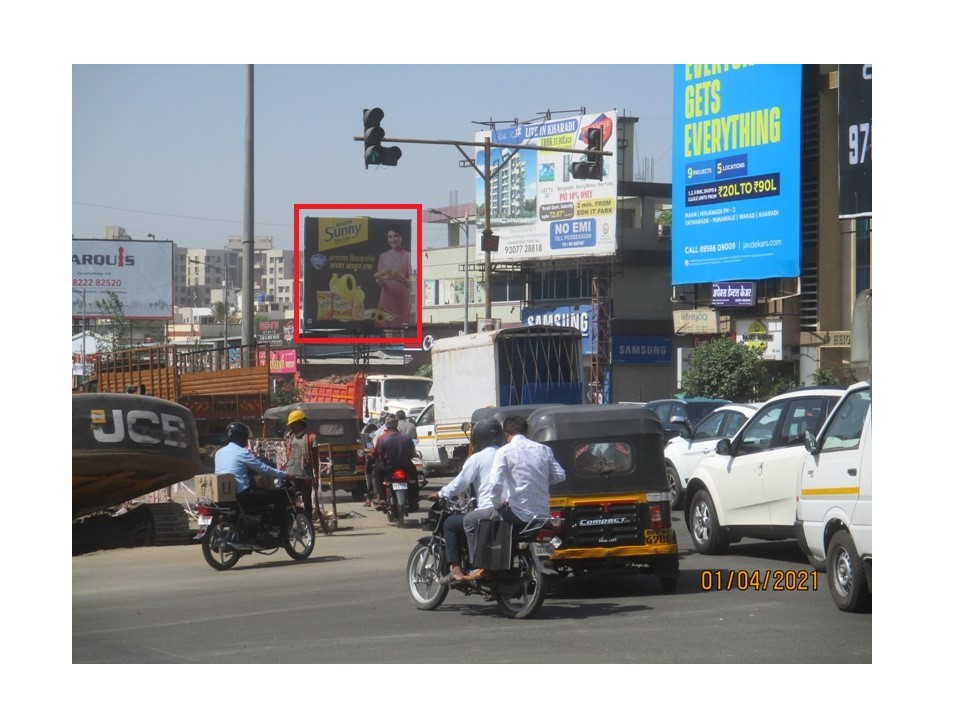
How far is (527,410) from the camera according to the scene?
45.5 ft

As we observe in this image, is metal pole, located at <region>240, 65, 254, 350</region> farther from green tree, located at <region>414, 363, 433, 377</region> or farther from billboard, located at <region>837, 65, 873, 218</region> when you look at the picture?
green tree, located at <region>414, 363, 433, 377</region>

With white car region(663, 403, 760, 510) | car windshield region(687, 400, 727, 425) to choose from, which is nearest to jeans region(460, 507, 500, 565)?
white car region(663, 403, 760, 510)

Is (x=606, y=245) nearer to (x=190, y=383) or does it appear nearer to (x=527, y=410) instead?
(x=190, y=383)

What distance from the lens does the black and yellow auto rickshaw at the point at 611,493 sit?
1038 centimetres

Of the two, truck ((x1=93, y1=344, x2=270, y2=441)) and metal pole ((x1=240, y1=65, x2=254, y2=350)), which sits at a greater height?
metal pole ((x1=240, y1=65, x2=254, y2=350))

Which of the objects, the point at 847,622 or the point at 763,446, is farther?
the point at 763,446

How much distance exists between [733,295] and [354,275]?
45.6 feet

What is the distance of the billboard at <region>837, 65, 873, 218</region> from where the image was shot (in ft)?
36.0

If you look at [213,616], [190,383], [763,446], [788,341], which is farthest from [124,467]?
[788,341]

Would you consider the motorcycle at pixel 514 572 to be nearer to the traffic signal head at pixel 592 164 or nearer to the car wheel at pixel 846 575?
the car wheel at pixel 846 575

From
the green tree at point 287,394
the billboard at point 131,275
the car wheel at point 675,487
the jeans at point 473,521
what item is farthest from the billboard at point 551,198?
the jeans at point 473,521

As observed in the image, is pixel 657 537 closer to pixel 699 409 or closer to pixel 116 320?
pixel 699 409

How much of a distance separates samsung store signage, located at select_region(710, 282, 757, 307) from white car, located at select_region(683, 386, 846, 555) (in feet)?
101

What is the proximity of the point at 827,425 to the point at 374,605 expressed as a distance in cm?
397
